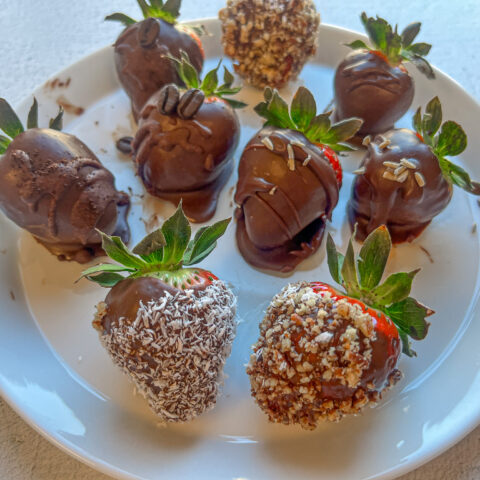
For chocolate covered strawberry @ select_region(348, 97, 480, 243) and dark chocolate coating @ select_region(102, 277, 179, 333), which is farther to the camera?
chocolate covered strawberry @ select_region(348, 97, 480, 243)

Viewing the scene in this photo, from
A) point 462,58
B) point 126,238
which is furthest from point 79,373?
point 462,58

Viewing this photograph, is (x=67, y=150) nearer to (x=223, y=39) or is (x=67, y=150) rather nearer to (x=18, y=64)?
(x=223, y=39)

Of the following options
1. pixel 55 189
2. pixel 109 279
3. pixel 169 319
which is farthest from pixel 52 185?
pixel 169 319

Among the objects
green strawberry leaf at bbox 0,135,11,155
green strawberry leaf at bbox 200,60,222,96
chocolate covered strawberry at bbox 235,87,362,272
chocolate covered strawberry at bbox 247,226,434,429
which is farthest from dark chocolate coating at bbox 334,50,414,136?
green strawberry leaf at bbox 0,135,11,155

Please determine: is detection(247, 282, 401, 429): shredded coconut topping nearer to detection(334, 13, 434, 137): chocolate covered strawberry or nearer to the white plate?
the white plate

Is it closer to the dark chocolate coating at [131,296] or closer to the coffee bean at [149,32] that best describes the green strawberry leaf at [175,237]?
the dark chocolate coating at [131,296]

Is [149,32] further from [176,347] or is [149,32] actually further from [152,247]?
[176,347]

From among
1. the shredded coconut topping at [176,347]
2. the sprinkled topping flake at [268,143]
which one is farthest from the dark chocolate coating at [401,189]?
the shredded coconut topping at [176,347]
